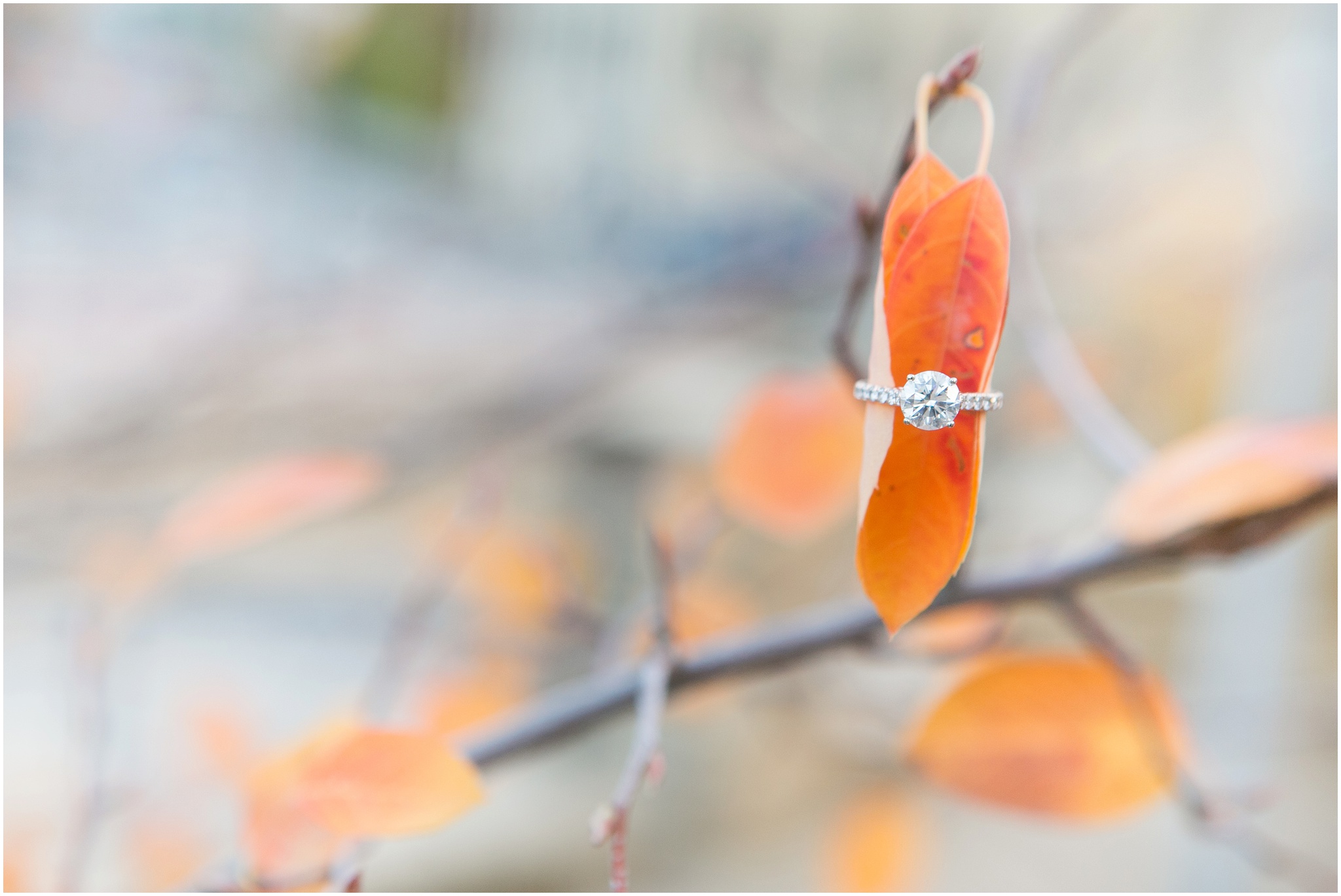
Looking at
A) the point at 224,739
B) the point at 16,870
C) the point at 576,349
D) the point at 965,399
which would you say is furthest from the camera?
the point at 576,349

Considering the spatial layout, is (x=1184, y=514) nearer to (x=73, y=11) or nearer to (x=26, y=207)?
(x=73, y=11)

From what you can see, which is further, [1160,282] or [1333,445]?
[1160,282]

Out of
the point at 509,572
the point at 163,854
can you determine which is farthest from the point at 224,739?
the point at 509,572

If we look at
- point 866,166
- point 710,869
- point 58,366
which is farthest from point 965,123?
point 58,366

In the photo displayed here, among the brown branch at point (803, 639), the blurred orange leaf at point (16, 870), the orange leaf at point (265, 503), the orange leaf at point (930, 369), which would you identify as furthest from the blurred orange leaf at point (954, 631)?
the blurred orange leaf at point (16, 870)

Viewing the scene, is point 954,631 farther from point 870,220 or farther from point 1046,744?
point 870,220
